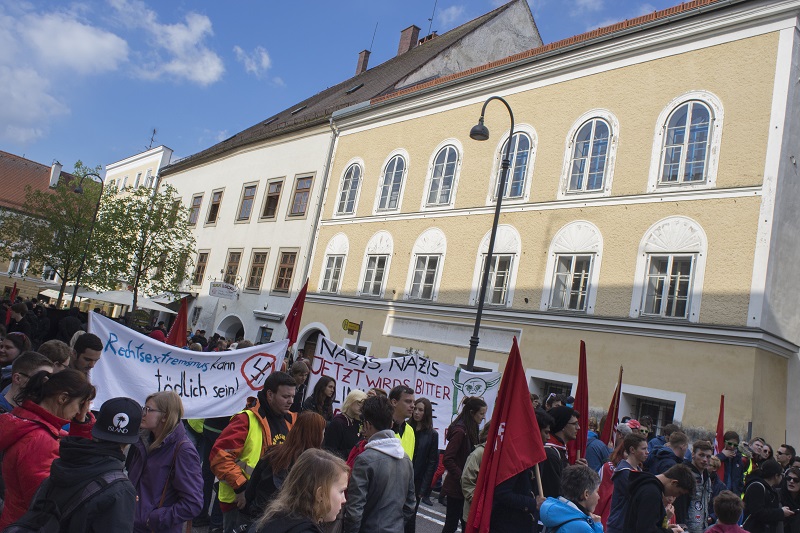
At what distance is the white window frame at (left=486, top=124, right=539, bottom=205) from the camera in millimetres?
20406

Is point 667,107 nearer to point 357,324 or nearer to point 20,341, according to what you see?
point 357,324

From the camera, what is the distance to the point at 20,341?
7051mm

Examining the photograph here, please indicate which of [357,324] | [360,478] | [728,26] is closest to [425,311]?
[357,324]

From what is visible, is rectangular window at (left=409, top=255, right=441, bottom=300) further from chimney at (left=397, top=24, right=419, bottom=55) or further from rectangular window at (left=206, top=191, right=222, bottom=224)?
chimney at (left=397, top=24, right=419, bottom=55)

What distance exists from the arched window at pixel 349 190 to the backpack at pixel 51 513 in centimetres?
2411

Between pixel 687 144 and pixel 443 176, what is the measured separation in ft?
29.0

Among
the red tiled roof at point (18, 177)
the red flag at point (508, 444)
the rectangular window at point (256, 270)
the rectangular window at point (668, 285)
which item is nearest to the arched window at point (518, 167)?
the rectangular window at point (668, 285)

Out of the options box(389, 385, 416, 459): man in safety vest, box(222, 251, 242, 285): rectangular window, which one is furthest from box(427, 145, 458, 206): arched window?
box(389, 385, 416, 459): man in safety vest

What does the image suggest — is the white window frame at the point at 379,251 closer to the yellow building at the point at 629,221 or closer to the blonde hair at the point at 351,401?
the yellow building at the point at 629,221

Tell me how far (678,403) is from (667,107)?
25.1 feet

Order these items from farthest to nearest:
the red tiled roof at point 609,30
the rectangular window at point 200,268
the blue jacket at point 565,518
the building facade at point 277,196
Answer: the rectangular window at point 200,268, the building facade at point 277,196, the red tiled roof at point 609,30, the blue jacket at point 565,518

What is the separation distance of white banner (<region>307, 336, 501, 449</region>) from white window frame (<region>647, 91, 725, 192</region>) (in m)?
8.39

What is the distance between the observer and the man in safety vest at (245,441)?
5277mm

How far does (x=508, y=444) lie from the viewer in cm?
539
